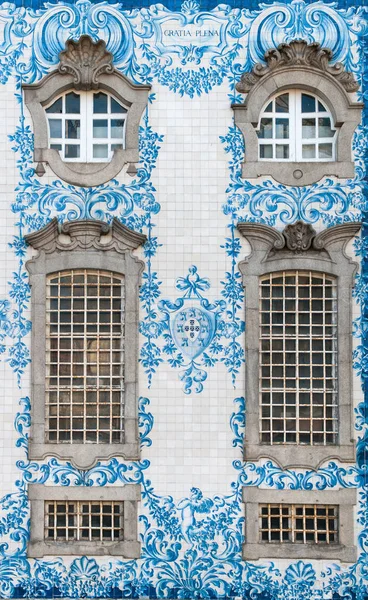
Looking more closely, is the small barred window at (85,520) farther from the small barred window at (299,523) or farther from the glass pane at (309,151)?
the glass pane at (309,151)

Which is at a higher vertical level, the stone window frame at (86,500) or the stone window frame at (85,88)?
the stone window frame at (85,88)

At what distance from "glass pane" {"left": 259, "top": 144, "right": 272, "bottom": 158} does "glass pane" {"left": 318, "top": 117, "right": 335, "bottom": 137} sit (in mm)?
792

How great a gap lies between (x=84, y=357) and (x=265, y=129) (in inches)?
171

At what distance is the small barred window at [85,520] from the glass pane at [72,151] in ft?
16.9

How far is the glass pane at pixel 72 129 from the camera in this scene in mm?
14211

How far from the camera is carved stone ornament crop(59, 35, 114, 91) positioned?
45.5ft

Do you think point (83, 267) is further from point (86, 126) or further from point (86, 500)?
point (86, 500)

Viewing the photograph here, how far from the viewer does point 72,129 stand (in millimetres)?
14227

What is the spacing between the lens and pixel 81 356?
13789 millimetres

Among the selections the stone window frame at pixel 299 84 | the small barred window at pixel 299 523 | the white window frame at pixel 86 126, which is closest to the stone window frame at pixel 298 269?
the small barred window at pixel 299 523

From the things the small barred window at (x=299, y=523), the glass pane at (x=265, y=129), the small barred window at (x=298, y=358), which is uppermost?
the glass pane at (x=265, y=129)

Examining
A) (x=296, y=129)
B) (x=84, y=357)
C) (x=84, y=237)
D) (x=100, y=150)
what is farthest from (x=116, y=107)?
(x=84, y=357)

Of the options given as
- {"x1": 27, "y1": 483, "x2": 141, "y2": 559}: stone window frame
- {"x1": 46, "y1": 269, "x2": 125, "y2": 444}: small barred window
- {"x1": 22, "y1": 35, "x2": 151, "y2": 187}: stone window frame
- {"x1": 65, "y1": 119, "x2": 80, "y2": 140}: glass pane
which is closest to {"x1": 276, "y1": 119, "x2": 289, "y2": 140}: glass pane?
{"x1": 22, "y1": 35, "x2": 151, "y2": 187}: stone window frame

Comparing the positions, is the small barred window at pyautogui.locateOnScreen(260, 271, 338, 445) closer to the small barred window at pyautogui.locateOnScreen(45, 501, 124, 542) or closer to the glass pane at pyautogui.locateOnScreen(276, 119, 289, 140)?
the glass pane at pyautogui.locateOnScreen(276, 119, 289, 140)
